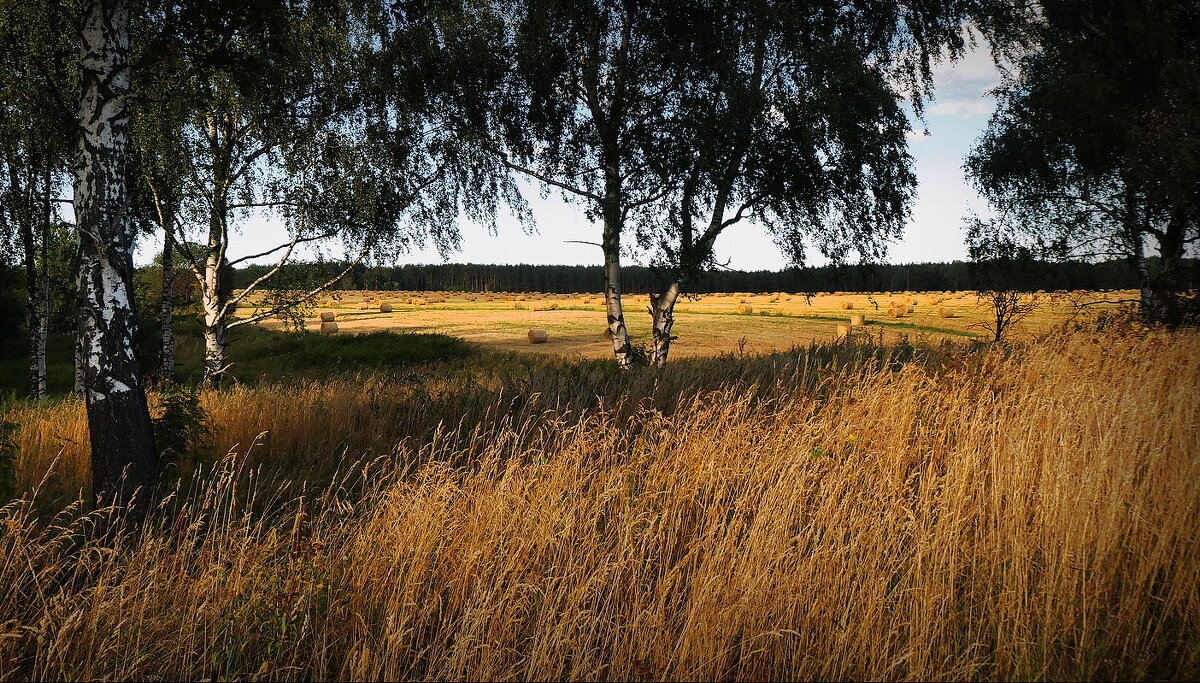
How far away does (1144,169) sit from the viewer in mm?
13930

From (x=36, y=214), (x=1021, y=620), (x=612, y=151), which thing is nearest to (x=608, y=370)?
(x=612, y=151)

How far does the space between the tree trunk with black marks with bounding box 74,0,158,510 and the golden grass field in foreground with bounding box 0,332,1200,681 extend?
740mm

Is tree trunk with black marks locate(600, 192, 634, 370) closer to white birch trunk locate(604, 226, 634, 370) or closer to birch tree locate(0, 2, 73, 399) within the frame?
white birch trunk locate(604, 226, 634, 370)

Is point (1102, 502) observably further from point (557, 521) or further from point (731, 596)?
point (557, 521)

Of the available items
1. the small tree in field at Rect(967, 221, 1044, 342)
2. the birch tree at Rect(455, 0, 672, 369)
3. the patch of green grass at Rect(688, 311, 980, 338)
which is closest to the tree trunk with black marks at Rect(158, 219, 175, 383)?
the birch tree at Rect(455, 0, 672, 369)

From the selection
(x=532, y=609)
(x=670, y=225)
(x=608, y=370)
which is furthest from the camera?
(x=670, y=225)

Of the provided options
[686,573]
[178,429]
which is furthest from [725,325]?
[686,573]

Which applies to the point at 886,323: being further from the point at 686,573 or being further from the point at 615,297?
the point at 686,573

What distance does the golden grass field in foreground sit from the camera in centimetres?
351

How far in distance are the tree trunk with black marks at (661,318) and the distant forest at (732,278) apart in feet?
1.40

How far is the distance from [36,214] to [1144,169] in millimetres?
25049

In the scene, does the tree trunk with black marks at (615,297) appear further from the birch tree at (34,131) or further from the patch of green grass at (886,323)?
the patch of green grass at (886,323)

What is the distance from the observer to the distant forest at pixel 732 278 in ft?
46.6

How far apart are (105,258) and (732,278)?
351 ft
